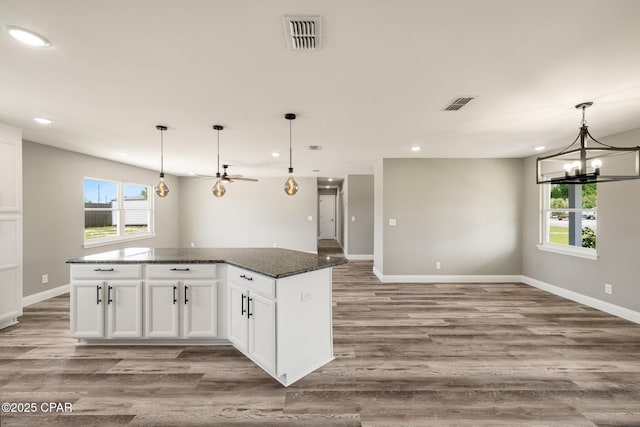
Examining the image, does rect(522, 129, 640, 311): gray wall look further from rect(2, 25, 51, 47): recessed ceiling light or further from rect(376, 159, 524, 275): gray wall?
rect(2, 25, 51, 47): recessed ceiling light

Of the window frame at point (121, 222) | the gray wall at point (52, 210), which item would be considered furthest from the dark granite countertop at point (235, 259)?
the window frame at point (121, 222)

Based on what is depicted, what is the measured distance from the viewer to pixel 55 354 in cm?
260

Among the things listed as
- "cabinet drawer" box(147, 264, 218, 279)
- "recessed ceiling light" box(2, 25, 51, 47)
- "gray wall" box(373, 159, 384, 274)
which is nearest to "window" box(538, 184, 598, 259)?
"gray wall" box(373, 159, 384, 274)

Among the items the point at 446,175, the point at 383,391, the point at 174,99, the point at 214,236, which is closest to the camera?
the point at 383,391

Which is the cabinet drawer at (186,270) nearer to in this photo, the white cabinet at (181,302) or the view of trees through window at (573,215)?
the white cabinet at (181,302)

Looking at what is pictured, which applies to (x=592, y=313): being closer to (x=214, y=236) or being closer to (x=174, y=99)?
(x=174, y=99)

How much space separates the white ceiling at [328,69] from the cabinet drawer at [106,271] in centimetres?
166

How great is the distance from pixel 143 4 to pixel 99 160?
5307 millimetres

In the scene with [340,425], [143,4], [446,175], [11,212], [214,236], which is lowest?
[340,425]

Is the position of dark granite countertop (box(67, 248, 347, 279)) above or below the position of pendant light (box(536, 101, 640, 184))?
below

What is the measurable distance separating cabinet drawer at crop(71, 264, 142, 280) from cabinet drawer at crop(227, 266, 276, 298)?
3.25 feet

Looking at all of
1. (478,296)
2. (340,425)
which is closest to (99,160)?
(340,425)

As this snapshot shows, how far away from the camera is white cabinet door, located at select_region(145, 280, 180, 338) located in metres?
2.72

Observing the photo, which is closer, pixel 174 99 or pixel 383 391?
pixel 383 391
